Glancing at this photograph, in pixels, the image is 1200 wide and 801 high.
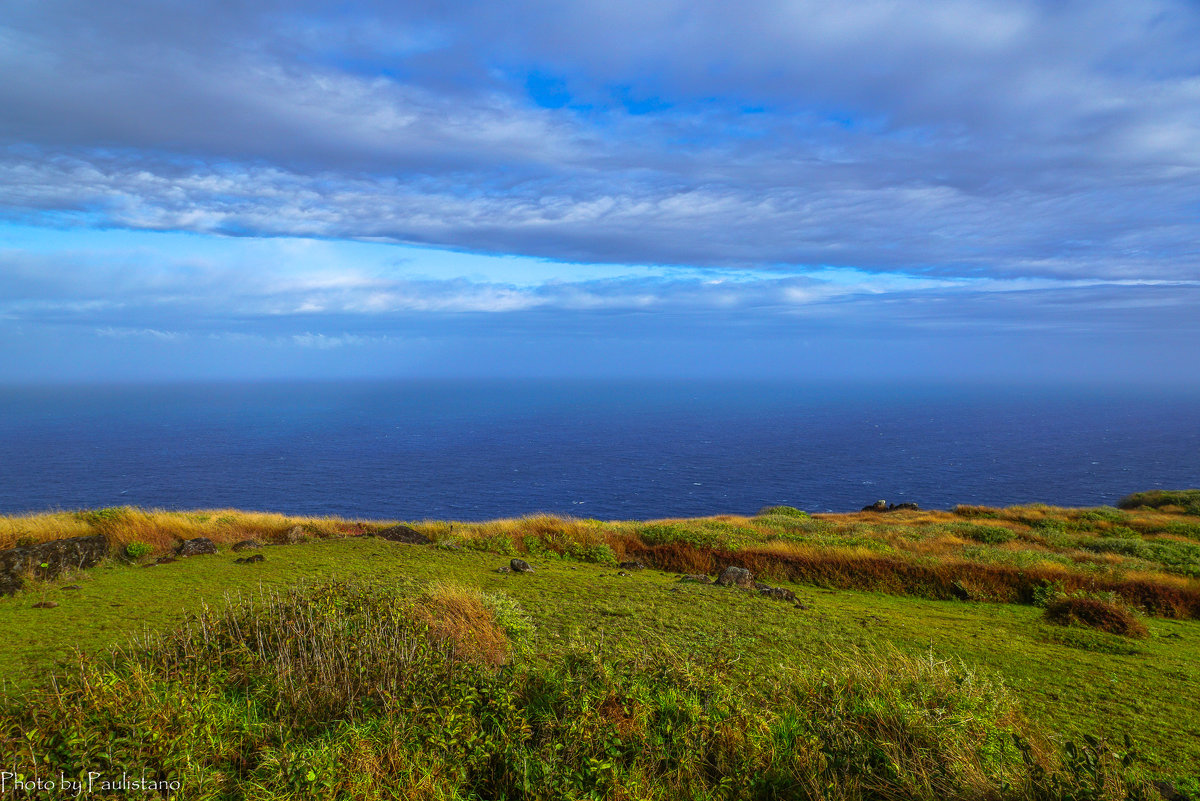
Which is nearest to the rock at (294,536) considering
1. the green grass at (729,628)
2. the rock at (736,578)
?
the green grass at (729,628)

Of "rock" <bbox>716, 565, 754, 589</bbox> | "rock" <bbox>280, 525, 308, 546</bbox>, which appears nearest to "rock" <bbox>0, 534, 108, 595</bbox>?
"rock" <bbox>280, 525, 308, 546</bbox>

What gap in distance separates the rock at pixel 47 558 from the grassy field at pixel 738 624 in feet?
1.28

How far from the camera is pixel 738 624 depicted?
10516 millimetres

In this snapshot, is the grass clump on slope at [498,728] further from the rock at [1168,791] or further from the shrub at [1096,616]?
the shrub at [1096,616]

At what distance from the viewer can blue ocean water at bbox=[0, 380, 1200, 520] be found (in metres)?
69.0

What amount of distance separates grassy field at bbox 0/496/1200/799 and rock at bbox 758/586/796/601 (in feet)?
1.73

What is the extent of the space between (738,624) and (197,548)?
1275 centimetres

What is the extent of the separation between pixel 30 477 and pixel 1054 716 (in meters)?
105

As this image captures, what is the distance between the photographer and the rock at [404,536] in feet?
56.6

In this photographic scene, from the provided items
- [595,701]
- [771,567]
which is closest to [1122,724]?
[595,701]

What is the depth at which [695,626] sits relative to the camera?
1027 centimetres

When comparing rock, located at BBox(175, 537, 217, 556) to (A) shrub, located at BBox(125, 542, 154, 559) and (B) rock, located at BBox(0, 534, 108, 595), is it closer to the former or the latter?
(A) shrub, located at BBox(125, 542, 154, 559)

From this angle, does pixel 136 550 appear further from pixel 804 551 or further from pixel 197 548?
pixel 804 551

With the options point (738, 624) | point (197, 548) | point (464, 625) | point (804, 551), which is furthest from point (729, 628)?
point (197, 548)
